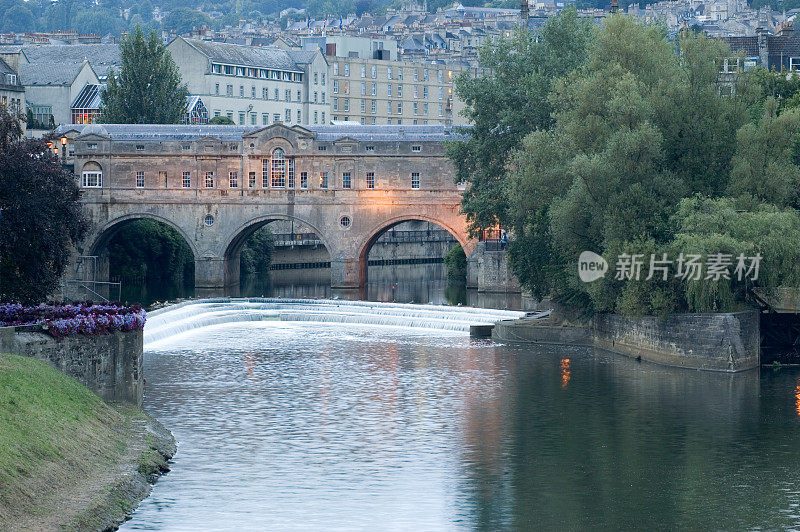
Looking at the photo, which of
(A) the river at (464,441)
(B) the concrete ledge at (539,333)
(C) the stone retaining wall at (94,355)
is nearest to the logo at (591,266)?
(A) the river at (464,441)

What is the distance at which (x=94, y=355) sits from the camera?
3809 centimetres

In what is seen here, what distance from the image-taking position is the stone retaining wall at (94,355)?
35594 mm

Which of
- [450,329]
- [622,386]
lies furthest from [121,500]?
[450,329]

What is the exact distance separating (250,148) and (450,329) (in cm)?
3064

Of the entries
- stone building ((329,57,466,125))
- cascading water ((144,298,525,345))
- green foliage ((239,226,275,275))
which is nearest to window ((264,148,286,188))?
green foliage ((239,226,275,275))

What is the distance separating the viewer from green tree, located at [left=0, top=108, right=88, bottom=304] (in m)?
45.7

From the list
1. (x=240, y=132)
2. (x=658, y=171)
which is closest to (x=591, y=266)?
(x=658, y=171)

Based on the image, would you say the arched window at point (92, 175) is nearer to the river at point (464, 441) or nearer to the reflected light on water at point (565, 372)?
the river at point (464, 441)

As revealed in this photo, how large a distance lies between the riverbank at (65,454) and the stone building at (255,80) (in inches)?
3862

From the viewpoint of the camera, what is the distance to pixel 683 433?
40219 mm

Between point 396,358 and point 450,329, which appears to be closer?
point 396,358

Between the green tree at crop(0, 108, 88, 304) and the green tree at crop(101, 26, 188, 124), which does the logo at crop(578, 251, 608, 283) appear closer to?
the green tree at crop(0, 108, 88, 304)

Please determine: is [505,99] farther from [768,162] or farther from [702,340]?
[702,340]

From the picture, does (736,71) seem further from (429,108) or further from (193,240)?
(429,108)
